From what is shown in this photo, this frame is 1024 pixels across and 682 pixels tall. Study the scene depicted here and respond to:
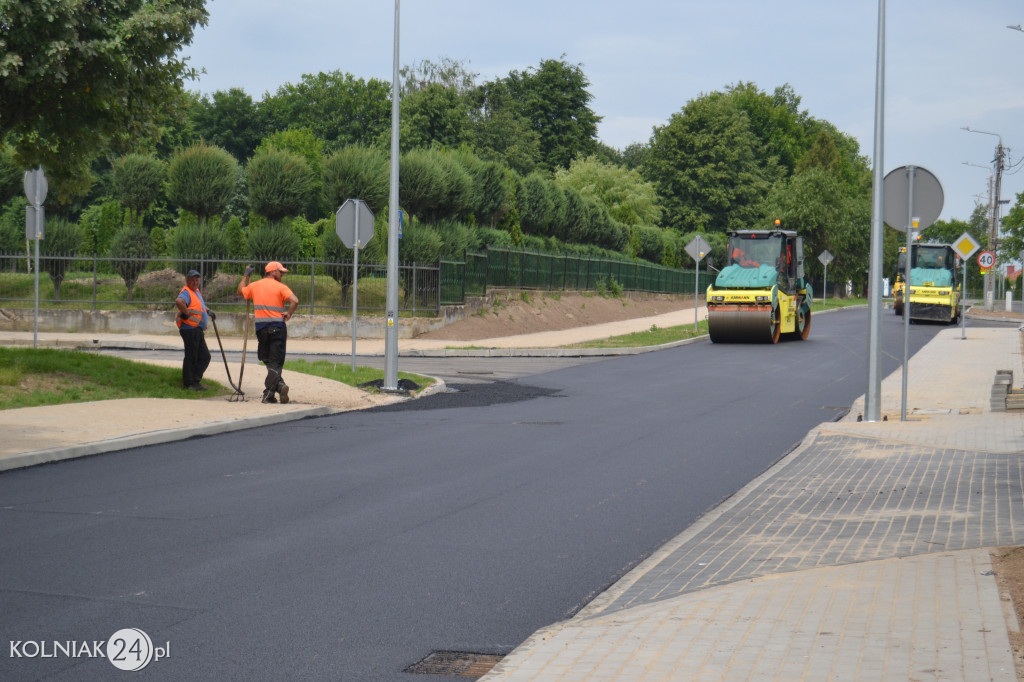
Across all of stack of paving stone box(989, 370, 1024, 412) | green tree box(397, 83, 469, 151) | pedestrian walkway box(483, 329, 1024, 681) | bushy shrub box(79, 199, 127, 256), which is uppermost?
green tree box(397, 83, 469, 151)

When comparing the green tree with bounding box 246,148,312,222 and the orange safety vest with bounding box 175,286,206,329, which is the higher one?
the green tree with bounding box 246,148,312,222

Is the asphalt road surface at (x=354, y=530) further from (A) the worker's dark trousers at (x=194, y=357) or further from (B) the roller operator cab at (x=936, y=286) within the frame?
(B) the roller operator cab at (x=936, y=286)

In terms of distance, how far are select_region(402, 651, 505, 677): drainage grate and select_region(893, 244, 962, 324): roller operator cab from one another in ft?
138

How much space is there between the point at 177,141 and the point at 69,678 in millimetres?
75829

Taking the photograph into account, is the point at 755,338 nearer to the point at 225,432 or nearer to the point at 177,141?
the point at 225,432

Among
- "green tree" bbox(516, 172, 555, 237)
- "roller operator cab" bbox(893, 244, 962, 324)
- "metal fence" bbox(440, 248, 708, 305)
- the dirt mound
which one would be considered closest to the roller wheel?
the dirt mound

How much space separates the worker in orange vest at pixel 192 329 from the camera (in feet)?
51.0

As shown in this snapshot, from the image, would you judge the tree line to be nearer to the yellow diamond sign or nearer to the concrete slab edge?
the concrete slab edge

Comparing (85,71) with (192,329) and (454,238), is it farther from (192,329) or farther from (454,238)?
(454,238)

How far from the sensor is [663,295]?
60531 mm

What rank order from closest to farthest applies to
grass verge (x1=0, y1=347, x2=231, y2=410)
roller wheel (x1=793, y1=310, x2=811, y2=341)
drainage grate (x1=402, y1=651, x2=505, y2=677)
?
1. drainage grate (x1=402, y1=651, x2=505, y2=677)
2. grass verge (x1=0, y1=347, x2=231, y2=410)
3. roller wheel (x1=793, y1=310, x2=811, y2=341)

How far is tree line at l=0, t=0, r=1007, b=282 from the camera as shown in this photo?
16938 millimetres

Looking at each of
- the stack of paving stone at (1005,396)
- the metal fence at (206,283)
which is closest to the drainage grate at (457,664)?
the stack of paving stone at (1005,396)

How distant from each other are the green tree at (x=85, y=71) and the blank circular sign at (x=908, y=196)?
1027 cm
